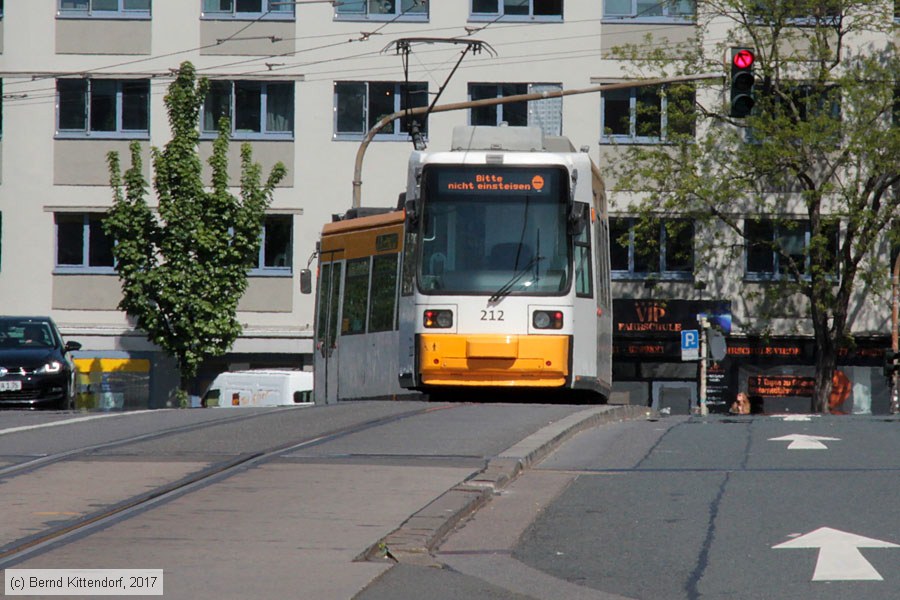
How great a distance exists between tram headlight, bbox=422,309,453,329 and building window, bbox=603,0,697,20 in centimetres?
2066

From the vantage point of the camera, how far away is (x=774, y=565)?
25.3 feet

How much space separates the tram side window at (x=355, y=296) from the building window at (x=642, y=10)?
17.9 meters

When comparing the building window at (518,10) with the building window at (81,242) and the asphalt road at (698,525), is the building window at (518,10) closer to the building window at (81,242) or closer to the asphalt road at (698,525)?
the building window at (81,242)

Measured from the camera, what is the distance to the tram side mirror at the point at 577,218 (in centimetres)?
1955


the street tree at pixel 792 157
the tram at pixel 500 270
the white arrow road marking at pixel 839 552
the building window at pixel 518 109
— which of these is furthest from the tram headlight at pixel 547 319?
the building window at pixel 518 109

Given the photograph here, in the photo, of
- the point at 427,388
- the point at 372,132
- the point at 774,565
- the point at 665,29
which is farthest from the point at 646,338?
the point at 774,565

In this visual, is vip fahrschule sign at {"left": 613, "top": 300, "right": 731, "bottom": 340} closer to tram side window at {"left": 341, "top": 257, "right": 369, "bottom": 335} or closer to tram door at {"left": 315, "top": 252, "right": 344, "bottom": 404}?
tram door at {"left": 315, "top": 252, "right": 344, "bottom": 404}

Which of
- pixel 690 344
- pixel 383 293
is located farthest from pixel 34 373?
pixel 690 344

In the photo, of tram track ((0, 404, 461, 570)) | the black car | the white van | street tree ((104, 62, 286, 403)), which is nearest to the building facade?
street tree ((104, 62, 286, 403))

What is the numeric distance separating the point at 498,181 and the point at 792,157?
16815 millimetres

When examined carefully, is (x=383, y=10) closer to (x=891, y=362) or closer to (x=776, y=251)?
(x=776, y=251)

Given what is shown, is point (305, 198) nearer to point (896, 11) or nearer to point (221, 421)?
point (896, 11)

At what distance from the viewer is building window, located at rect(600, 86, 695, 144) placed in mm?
36594

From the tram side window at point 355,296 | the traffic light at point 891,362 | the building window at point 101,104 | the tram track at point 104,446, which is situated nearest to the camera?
the tram track at point 104,446
